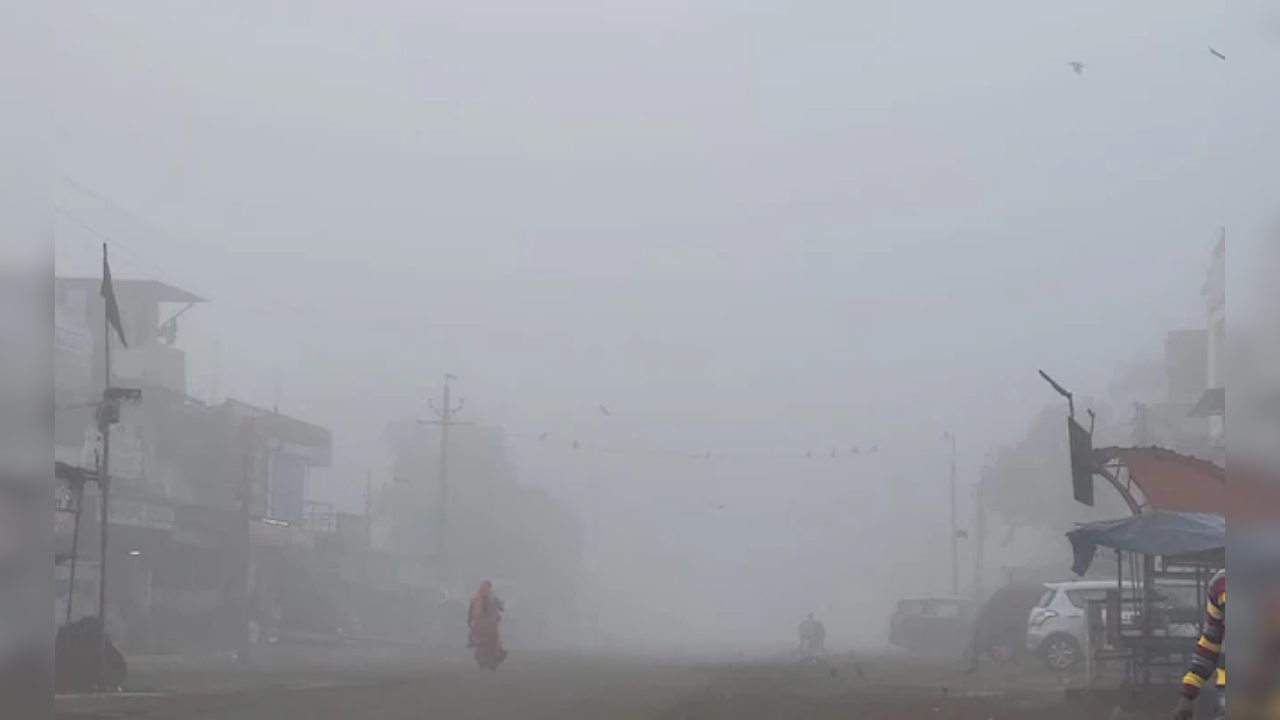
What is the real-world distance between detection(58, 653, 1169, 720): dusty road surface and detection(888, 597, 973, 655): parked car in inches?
533

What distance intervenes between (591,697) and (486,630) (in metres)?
8.13

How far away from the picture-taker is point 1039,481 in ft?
196

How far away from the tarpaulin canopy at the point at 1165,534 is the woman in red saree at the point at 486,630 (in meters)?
12.3

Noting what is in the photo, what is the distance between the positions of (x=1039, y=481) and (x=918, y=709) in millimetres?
45591

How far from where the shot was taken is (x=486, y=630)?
83.5 feet

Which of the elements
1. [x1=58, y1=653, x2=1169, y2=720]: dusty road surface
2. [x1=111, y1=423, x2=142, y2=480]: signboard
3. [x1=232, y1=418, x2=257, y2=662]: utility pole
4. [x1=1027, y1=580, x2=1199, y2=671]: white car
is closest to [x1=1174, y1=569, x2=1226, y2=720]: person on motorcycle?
[x1=58, y1=653, x2=1169, y2=720]: dusty road surface

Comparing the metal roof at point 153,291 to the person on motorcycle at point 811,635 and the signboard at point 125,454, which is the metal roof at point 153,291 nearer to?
the signboard at point 125,454

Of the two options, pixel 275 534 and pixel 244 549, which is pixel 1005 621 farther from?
pixel 275 534

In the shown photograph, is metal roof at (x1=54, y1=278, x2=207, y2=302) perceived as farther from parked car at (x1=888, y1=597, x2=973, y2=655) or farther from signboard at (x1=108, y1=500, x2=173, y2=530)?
parked car at (x1=888, y1=597, x2=973, y2=655)

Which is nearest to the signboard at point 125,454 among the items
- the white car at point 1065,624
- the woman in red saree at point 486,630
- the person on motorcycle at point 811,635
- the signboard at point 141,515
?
the signboard at point 141,515

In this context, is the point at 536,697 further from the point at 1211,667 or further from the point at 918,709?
the point at 1211,667

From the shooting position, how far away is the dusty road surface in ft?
48.5

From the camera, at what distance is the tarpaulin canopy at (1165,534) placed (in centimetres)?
1418

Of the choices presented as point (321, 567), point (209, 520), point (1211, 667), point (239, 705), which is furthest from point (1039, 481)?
point (1211, 667)
